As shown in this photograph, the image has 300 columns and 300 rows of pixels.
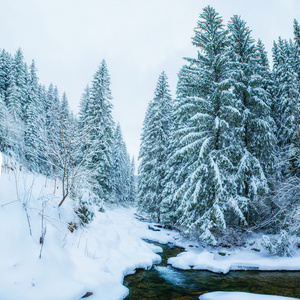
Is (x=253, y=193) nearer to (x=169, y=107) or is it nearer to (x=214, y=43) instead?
(x=214, y=43)

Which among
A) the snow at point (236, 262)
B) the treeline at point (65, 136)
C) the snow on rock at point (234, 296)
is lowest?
the snow at point (236, 262)

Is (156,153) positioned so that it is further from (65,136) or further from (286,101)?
(65,136)

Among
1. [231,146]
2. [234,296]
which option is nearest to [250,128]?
[231,146]

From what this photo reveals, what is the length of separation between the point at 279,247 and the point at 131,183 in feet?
139

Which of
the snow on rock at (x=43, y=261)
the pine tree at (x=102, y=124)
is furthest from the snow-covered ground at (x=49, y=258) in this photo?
the pine tree at (x=102, y=124)

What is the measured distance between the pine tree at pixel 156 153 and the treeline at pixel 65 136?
13.0 ft

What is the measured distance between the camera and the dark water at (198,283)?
215 inches

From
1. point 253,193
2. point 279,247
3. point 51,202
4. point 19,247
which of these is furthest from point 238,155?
point 19,247

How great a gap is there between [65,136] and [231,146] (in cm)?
971

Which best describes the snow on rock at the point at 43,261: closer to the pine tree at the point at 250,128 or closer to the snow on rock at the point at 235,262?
the snow on rock at the point at 235,262

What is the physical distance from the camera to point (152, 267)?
7.69m

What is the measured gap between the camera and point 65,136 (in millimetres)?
7418

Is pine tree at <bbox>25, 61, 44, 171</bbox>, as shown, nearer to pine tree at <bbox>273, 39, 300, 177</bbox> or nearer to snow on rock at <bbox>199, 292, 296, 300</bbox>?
snow on rock at <bbox>199, 292, 296, 300</bbox>

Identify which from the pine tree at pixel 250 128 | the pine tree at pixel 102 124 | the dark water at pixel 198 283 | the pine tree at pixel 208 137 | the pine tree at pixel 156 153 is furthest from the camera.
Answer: the pine tree at pixel 156 153
